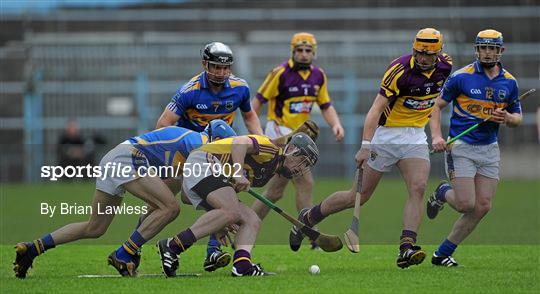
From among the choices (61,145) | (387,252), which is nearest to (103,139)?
(61,145)

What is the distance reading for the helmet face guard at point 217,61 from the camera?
35.2 feet

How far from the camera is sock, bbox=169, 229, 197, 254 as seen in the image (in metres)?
9.84

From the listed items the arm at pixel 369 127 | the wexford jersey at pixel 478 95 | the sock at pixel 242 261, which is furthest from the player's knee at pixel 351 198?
the sock at pixel 242 261

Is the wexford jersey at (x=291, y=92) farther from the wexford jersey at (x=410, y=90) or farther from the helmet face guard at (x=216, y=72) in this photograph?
the helmet face guard at (x=216, y=72)

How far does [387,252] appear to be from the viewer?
12.6 meters

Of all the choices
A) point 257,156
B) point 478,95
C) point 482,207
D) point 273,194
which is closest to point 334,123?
point 273,194

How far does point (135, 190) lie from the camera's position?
10.2m

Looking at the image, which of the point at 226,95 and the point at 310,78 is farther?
the point at 310,78

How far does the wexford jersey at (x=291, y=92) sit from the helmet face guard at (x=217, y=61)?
10.1ft

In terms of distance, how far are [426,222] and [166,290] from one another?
7900 millimetres

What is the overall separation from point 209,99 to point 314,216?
63.2 inches

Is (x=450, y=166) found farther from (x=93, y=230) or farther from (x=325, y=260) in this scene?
(x=93, y=230)

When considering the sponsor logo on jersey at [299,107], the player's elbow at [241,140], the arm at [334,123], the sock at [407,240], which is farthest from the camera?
the sponsor logo on jersey at [299,107]

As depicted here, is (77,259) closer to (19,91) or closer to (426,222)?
(426,222)
